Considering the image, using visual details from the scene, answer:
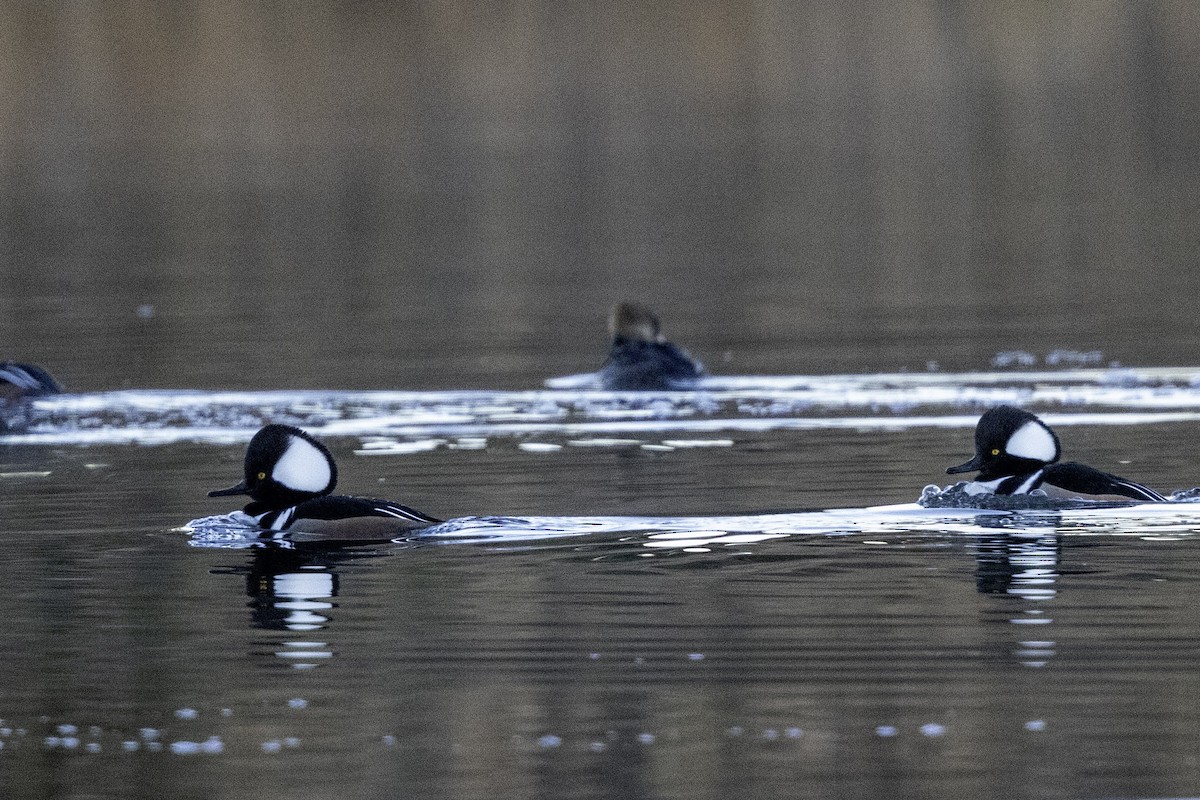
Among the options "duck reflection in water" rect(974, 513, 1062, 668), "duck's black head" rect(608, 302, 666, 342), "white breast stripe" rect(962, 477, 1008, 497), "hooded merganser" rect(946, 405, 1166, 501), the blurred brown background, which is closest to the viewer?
"duck reflection in water" rect(974, 513, 1062, 668)

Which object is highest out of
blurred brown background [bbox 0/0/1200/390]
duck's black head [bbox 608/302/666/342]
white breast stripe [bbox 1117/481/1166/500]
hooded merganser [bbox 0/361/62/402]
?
blurred brown background [bbox 0/0/1200/390]

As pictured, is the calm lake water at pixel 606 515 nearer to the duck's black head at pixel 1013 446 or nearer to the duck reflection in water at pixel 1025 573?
the duck reflection in water at pixel 1025 573

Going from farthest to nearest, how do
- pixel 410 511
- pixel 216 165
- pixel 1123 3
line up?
pixel 1123 3
pixel 216 165
pixel 410 511

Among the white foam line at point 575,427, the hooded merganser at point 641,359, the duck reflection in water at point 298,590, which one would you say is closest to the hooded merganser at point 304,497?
Answer: the duck reflection in water at point 298,590

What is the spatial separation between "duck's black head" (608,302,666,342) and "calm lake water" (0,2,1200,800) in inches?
26.7

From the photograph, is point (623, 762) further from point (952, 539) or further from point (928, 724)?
point (952, 539)

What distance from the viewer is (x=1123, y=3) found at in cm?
9544

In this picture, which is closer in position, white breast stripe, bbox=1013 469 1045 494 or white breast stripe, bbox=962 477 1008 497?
white breast stripe, bbox=1013 469 1045 494

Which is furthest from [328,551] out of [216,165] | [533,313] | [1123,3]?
[1123,3]

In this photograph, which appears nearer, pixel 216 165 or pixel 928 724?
pixel 928 724

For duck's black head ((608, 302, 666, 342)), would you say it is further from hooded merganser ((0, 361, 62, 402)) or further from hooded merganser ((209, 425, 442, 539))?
hooded merganser ((209, 425, 442, 539))

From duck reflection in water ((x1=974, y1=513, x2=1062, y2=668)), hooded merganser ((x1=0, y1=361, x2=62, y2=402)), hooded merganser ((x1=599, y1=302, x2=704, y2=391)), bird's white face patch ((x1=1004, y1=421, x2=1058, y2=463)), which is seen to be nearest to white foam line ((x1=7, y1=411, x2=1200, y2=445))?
hooded merganser ((x1=0, y1=361, x2=62, y2=402))

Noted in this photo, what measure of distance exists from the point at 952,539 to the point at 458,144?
7146 cm

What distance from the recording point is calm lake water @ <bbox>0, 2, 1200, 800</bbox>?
31.1 feet
